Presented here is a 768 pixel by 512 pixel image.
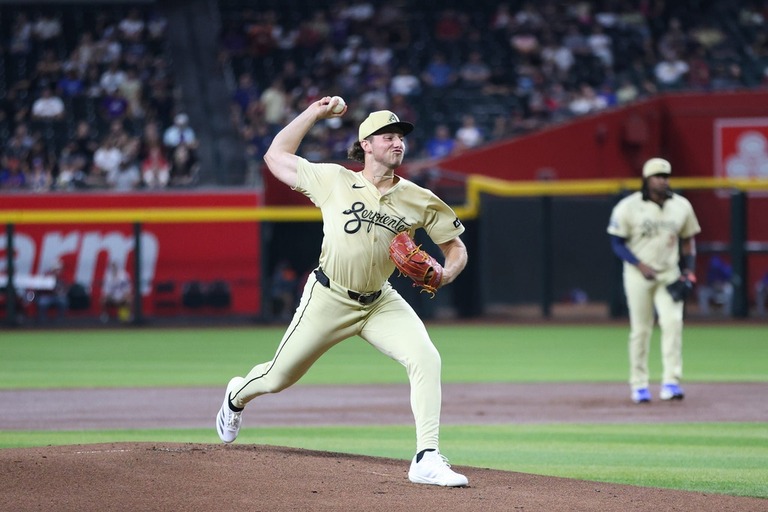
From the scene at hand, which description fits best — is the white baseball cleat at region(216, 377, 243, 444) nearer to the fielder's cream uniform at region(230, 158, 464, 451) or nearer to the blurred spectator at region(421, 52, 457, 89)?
the fielder's cream uniform at region(230, 158, 464, 451)

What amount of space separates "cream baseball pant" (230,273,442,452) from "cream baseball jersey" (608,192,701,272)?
457 cm

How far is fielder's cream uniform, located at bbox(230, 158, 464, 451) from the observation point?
644cm


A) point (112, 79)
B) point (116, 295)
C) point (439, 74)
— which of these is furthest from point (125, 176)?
point (439, 74)


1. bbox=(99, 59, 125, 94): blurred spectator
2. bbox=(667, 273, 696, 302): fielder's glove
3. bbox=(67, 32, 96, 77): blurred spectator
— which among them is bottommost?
→ bbox=(667, 273, 696, 302): fielder's glove

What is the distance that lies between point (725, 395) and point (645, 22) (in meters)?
15.3

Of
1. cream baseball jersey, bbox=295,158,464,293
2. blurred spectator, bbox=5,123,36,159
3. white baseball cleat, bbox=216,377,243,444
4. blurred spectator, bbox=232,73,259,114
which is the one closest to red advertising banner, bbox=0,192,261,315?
blurred spectator, bbox=5,123,36,159

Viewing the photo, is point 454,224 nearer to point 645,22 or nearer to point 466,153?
point 466,153

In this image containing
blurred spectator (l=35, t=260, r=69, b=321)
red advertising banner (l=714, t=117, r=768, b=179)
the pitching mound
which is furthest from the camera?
red advertising banner (l=714, t=117, r=768, b=179)

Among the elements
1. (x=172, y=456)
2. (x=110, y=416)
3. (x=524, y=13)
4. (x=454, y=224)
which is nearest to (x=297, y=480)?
(x=172, y=456)

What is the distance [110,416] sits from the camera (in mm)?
9883

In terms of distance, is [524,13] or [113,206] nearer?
[113,206]

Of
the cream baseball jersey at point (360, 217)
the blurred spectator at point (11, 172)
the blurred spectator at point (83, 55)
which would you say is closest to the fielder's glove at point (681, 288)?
the cream baseball jersey at point (360, 217)

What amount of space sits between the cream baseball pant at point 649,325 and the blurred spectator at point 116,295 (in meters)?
12.0

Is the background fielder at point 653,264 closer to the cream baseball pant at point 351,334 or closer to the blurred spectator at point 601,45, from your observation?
the cream baseball pant at point 351,334
